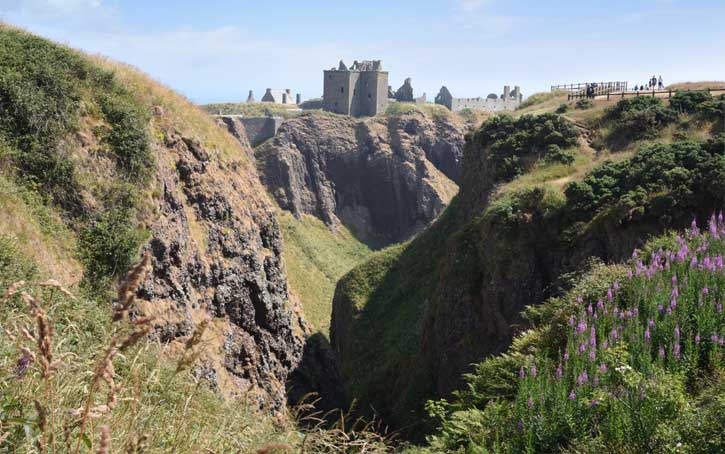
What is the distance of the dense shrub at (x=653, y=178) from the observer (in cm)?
1697

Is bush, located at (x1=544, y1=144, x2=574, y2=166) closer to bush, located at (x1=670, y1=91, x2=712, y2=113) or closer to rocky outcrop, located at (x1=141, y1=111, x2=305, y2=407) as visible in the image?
bush, located at (x1=670, y1=91, x2=712, y2=113)

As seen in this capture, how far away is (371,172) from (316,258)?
2628cm

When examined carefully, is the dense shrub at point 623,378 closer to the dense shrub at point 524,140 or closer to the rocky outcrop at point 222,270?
the rocky outcrop at point 222,270

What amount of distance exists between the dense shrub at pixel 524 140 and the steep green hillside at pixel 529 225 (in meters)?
0.06

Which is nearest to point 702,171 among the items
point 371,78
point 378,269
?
point 378,269

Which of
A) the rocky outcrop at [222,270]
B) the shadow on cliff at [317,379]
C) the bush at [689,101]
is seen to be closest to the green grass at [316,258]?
the shadow on cliff at [317,379]

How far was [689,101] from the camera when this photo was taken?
25641 millimetres

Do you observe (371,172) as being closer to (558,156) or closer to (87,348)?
(558,156)

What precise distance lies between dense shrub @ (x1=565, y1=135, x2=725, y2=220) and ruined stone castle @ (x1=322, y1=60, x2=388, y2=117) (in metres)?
61.7

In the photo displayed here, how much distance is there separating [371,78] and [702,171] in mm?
65600

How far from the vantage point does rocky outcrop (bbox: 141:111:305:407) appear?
15.6 meters

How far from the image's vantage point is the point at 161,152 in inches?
696

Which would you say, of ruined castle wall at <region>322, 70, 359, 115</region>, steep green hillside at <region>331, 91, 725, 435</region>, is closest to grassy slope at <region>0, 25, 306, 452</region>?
steep green hillside at <region>331, 91, 725, 435</region>

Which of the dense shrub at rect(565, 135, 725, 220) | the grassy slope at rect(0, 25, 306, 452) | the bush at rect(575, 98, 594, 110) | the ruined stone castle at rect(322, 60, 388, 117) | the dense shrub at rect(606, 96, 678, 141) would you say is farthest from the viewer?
the ruined stone castle at rect(322, 60, 388, 117)
